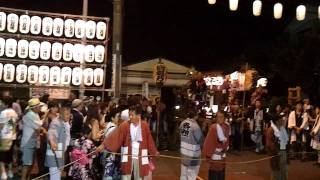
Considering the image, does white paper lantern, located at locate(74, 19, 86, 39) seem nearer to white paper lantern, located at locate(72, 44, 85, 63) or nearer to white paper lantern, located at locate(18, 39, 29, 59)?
white paper lantern, located at locate(72, 44, 85, 63)

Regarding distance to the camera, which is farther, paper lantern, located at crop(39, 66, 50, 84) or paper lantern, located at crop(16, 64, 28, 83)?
paper lantern, located at crop(39, 66, 50, 84)

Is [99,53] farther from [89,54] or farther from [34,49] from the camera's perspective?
[34,49]

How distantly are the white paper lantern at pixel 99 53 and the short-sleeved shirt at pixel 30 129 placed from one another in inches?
A: 293

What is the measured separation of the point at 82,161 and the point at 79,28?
862cm

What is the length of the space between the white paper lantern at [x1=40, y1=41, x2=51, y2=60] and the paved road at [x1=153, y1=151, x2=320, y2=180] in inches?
225

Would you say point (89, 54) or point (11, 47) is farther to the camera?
point (89, 54)

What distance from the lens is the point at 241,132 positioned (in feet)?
63.2

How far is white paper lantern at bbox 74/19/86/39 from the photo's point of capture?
57.3ft

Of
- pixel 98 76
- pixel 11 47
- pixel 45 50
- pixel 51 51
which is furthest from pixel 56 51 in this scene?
pixel 98 76

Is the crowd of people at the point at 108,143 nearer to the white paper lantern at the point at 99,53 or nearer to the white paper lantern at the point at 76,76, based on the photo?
the white paper lantern at the point at 76,76

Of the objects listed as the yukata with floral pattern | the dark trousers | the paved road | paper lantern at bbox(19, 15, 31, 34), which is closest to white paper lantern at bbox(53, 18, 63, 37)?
paper lantern at bbox(19, 15, 31, 34)

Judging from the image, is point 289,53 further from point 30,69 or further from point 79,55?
point 30,69

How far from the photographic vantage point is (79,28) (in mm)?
17531

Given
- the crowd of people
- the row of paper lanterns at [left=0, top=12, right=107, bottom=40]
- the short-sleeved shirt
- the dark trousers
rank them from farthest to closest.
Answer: the row of paper lanterns at [left=0, top=12, right=107, bottom=40], the short-sleeved shirt, the dark trousers, the crowd of people
